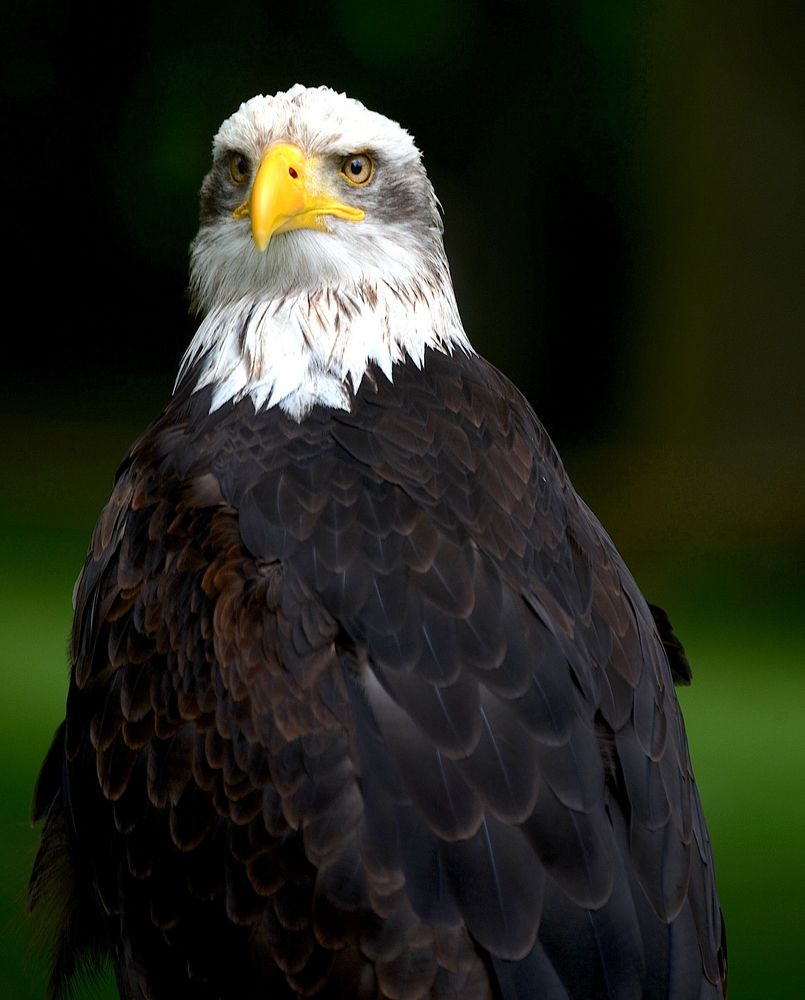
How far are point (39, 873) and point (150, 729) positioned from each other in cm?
49

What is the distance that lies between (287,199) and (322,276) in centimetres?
13

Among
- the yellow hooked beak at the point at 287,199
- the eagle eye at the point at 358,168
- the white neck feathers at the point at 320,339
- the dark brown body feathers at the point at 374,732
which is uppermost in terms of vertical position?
the eagle eye at the point at 358,168

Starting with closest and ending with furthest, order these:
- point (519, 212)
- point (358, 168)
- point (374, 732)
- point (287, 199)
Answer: point (374, 732), point (287, 199), point (358, 168), point (519, 212)

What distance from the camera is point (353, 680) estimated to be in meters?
1.54

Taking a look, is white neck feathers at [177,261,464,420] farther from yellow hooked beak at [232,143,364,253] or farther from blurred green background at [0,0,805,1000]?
blurred green background at [0,0,805,1000]

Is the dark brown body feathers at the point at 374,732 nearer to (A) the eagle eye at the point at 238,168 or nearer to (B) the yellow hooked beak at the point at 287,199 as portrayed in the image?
(B) the yellow hooked beak at the point at 287,199

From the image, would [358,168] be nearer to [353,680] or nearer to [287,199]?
[287,199]

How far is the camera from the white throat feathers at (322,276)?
6.05ft

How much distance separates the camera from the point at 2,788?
318 centimetres

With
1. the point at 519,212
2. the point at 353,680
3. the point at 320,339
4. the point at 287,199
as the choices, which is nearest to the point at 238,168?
the point at 287,199

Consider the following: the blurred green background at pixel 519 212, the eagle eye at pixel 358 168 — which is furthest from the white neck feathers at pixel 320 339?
the blurred green background at pixel 519 212

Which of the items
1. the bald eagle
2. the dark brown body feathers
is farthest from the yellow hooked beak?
the dark brown body feathers

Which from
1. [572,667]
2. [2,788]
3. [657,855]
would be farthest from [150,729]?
[2,788]

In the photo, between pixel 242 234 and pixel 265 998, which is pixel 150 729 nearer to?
pixel 265 998
